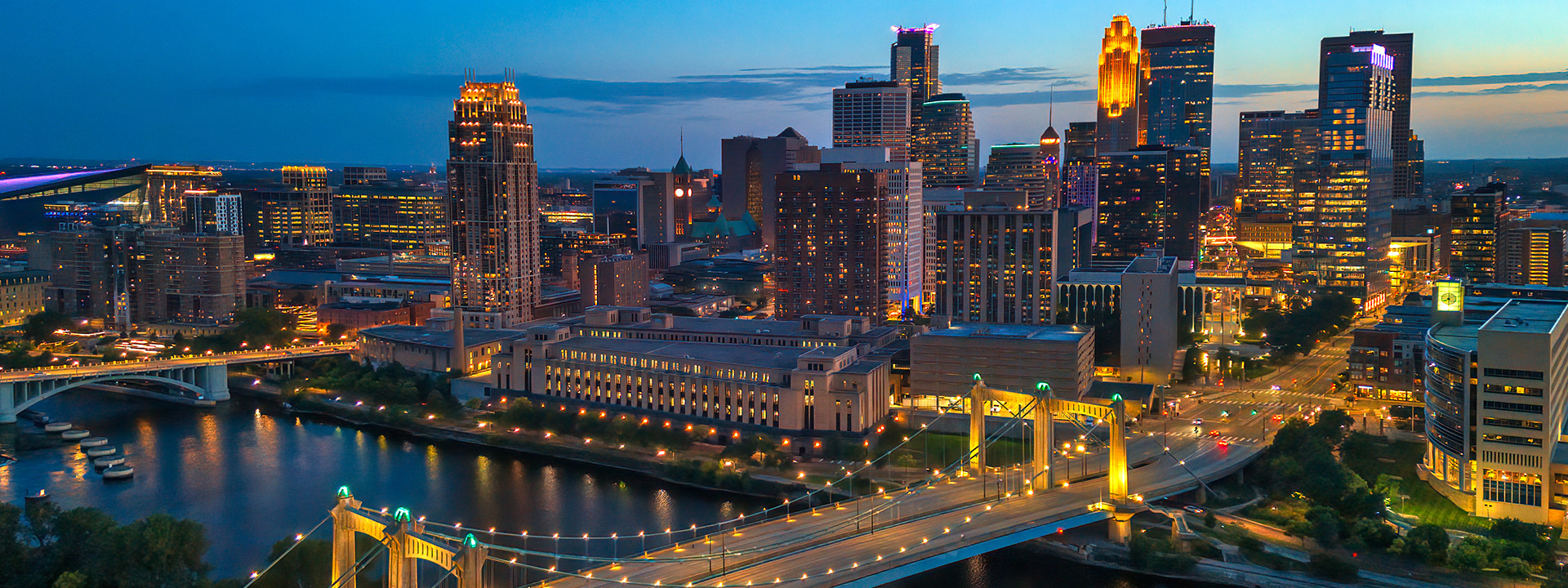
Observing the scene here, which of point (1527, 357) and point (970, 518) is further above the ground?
point (1527, 357)

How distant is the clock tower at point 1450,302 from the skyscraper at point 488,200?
90.4 feet

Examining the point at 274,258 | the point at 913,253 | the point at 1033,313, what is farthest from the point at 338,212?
the point at 1033,313

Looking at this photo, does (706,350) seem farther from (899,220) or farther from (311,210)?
(311,210)

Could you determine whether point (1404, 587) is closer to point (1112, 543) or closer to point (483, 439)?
point (1112, 543)

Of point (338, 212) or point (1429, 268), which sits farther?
point (338, 212)

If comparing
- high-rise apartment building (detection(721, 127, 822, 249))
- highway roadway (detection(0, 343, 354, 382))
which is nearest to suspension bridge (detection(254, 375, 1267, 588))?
highway roadway (detection(0, 343, 354, 382))

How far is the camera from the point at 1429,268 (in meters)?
56.9

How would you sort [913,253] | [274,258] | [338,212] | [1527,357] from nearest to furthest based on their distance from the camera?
[1527,357] < [913,253] < [274,258] < [338,212]

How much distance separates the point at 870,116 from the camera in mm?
68750

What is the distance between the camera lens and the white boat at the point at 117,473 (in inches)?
979

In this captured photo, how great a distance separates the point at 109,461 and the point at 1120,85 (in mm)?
75638

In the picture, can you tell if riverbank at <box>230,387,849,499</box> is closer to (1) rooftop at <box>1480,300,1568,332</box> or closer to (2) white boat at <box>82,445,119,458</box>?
(2) white boat at <box>82,445,119,458</box>

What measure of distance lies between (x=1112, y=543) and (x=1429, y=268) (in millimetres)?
43719

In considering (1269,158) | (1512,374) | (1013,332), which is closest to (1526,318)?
(1512,374)
